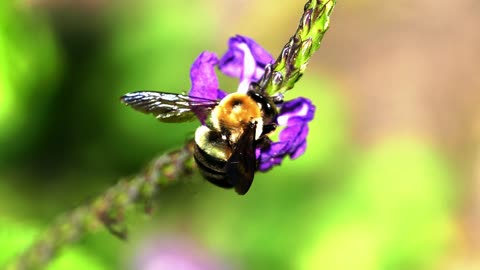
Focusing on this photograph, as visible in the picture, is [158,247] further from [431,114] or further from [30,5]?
[431,114]

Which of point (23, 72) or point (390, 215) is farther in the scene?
point (390, 215)

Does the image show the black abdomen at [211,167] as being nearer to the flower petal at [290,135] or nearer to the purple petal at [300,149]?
the flower petal at [290,135]

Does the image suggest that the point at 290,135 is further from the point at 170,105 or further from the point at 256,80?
the point at 170,105

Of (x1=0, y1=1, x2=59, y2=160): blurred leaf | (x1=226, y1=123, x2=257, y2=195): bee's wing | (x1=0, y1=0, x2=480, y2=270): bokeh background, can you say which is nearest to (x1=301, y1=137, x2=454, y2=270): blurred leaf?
(x1=0, y1=0, x2=480, y2=270): bokeh background

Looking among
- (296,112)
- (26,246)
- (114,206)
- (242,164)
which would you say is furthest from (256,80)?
(26,246)

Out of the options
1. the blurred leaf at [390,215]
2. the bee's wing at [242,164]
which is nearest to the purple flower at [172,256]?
the blurred leaf at [390,215]

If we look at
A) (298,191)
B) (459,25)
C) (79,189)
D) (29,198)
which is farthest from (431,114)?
(29,198)

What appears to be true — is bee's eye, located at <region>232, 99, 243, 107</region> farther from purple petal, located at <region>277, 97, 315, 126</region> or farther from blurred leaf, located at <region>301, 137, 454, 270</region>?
blurred leaf, located at <region>301, 137, 454, 270</region>
